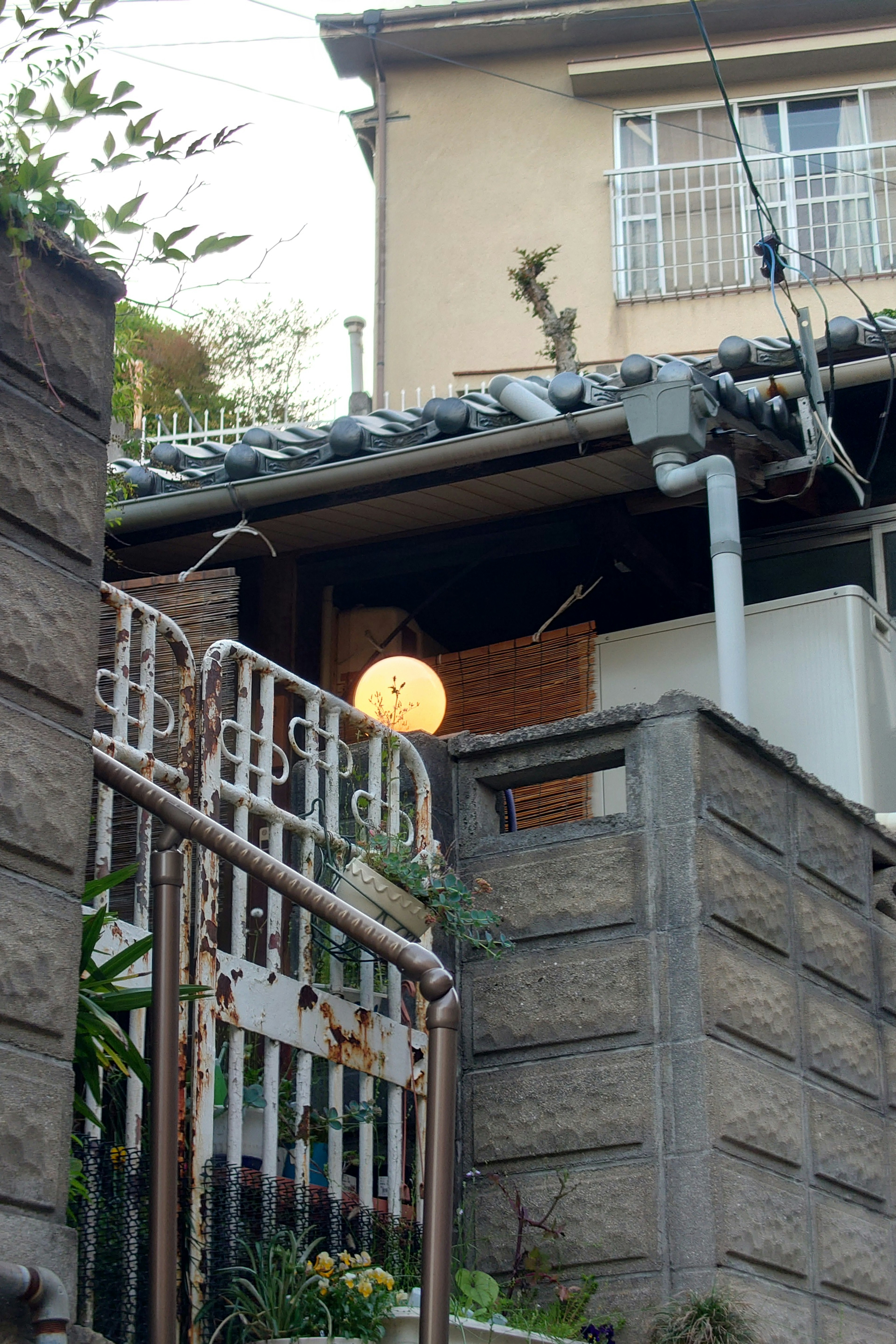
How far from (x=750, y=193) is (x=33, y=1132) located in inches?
470

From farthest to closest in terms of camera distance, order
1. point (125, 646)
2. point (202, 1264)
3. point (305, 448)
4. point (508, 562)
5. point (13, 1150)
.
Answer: point (508, 562) → point (305, 448) → point (125, 646) → point (202, 1264) → point (13, 1150)

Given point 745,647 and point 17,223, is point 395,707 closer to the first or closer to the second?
point 745,647

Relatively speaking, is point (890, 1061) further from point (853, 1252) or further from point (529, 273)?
point (529, 273)

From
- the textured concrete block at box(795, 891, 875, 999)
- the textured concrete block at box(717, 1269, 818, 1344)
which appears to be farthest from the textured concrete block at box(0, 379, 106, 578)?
the textured concrete block at box(795, 891, 875, 999)

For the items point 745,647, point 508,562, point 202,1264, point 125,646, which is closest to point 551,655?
point 508,562

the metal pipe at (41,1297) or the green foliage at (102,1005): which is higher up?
the green foliage at (102,1005)

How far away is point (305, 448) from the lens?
8.30m

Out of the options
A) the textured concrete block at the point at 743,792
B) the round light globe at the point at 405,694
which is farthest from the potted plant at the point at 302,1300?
the round light globe at the point at 405,694

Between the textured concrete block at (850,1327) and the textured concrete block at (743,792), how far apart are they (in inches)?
62.6

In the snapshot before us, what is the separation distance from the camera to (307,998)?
518 cm

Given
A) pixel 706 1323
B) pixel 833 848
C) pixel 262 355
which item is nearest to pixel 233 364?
pixel 262 355

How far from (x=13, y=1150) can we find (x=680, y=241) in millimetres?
11806

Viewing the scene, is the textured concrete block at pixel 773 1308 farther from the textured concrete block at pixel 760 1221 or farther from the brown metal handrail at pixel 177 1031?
the brown metal handrail at pixel 177 1031

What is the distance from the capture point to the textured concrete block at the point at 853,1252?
5.75 metres
